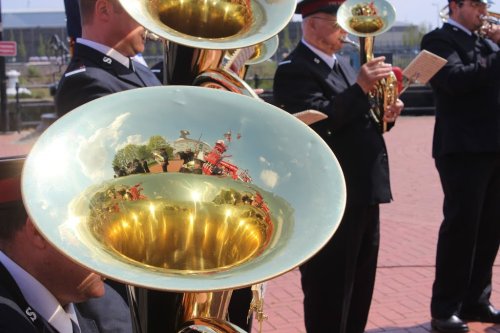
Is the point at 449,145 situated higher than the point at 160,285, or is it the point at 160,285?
the point at 160,285

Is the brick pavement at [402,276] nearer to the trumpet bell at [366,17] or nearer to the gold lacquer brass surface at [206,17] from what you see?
the trumpet bell at [366,17]

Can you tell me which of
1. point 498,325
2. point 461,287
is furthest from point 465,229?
point 498,325

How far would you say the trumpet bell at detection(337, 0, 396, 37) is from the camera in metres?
3.59

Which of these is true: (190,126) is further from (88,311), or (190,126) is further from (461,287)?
(461,287)

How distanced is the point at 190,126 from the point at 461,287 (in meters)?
2.80

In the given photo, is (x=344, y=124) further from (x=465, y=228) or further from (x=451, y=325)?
(x=451, y=325)

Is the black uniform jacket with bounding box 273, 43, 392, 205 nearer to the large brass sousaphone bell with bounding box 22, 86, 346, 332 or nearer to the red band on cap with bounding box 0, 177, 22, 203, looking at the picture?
the large brass sousaphone bell with bounding box 22, 86, 346, 332

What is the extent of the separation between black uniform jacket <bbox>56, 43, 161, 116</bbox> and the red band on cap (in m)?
0.88

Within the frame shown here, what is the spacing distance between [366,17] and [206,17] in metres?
1.59

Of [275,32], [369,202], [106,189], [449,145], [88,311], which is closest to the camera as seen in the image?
[106,189]

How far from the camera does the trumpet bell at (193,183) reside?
1508 millimetres

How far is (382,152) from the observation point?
3.47m

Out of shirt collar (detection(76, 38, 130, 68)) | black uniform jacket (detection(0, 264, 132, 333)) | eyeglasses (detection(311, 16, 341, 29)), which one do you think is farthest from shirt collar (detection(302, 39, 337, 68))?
black uniform jacket (detection(0, 264, 132, 333))

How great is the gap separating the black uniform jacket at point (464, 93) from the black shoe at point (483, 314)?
2.90ft
